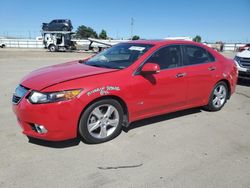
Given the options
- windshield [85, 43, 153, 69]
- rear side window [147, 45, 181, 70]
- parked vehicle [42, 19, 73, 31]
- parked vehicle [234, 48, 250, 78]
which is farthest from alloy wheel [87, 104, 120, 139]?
parked vehicle [42, 19, 73, 31]

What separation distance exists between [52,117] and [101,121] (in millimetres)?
797

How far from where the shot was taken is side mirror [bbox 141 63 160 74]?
4.13 meters

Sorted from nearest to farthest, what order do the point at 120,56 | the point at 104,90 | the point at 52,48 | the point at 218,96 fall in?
1. the point at 104,90
2. the point at 120,56
3. the point at 218,96
4. the point at 52,48

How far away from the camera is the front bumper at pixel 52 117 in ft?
11.6

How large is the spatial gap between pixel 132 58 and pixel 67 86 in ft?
4.67

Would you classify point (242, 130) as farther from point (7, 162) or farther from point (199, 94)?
point (7, 162)

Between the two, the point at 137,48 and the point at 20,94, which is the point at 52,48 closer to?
the point at 137,48

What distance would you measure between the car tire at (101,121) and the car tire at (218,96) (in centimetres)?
249

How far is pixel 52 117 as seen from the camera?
11.6 ft

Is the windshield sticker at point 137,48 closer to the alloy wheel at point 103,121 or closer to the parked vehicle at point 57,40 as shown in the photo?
the alloy wheel at point 103,121

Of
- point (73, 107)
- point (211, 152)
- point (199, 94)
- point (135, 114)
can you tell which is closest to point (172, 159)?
point (211, 152)

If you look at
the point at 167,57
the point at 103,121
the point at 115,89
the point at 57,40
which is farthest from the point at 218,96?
the point at 57,40

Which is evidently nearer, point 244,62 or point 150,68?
point 150,68

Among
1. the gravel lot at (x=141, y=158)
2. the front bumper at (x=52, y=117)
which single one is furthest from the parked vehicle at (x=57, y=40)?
the front bumper at (x=52, y=117)
